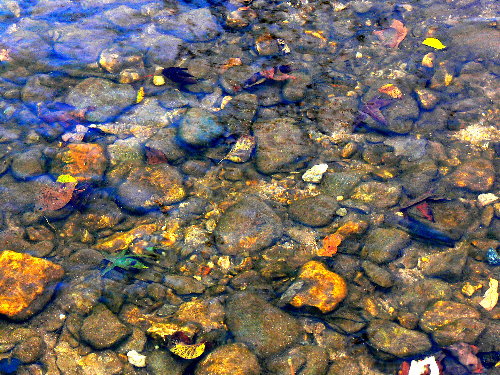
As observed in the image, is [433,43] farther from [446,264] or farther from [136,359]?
[136,359]

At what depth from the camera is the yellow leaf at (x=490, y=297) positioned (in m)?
3.81

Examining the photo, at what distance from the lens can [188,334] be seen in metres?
3.59

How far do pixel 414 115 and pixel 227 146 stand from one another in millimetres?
2475

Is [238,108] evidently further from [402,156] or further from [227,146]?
[402,156]

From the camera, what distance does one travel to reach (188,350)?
3.50 m

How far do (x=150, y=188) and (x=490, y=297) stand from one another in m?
3.58

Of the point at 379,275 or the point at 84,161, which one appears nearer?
the point at 379,275

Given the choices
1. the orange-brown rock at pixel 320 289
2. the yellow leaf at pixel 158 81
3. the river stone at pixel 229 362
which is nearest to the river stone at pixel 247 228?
the orange-brown rock at pixel 320 289

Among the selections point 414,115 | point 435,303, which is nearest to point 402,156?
point 414,115

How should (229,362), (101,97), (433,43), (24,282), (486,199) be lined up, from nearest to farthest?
1. (229,362)
2. (24,282)
3. (486,199)
4. (101,97)
5. (433,43)

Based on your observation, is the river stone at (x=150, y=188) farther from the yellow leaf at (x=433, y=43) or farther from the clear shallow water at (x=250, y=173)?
the yellow leaf at (x=433, y=43)

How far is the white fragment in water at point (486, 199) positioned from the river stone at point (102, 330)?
12.7ft

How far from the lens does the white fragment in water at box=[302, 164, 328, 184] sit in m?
4.78

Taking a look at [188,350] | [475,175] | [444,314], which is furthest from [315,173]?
[188,350]
